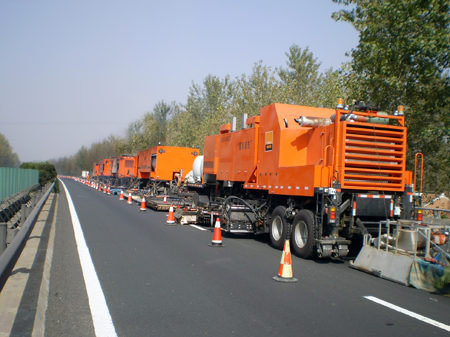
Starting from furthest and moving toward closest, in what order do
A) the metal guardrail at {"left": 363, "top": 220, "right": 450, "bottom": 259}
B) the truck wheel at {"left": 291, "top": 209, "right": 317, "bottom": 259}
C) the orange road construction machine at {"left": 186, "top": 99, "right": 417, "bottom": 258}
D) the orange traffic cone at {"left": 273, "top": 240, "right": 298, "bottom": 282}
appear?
the truck wheel at {"left": 291, "top": 209, "right": 317, "bottom": 259} → the orange road construction machine at {"left": 186, "top": 99, "right": 417, "bottom": 258} → the metal guardrail at {"left": 363, "top": 220, "right": 450, "bottom": 259} → the orange traffic cone at {"left": 273, "top": 240, "right": 298, "bottom": 282}

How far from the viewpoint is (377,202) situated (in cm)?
934

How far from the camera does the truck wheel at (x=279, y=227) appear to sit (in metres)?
10.6

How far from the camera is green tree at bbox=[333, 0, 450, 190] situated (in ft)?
42.6

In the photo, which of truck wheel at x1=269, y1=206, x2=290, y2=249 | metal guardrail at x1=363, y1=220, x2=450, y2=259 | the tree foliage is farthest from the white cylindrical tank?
the tree foliage

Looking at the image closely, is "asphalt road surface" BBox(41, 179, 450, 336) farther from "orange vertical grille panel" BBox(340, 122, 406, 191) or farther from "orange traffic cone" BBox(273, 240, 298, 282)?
"orange vertical grille panel" BBox(340, 122, 406, 191)

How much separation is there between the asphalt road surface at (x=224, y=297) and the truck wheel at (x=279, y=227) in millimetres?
412

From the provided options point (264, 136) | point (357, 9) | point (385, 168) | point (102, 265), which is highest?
point (357, 9)

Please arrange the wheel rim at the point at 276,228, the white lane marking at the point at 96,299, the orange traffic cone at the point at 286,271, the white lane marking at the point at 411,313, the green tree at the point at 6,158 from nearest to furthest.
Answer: the white lane marking at the point at 96,299
the white lane marking at the point at 411,313
the orange traffic cone at the point at 286,271
the wheel rim at the point at 276,228
the green tree at the point at 6,158

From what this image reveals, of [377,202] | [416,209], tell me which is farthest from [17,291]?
[416,209]

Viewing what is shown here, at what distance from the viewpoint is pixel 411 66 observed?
14438mm

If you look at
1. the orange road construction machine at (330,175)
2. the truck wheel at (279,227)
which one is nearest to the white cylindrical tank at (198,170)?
the orange road construction machine at (330,175)

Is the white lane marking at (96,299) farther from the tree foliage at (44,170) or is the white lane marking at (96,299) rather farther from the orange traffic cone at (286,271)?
the tree foliage at (44,170)

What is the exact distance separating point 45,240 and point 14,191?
6623mm

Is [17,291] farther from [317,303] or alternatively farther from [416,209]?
[416,209]
